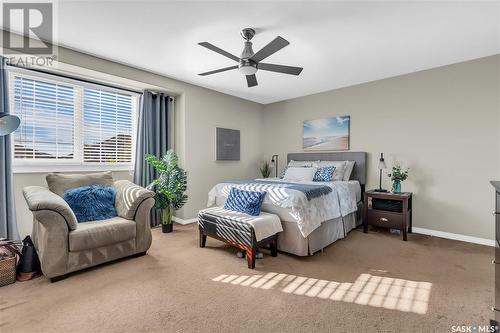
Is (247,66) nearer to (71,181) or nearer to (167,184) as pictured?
(167,184)

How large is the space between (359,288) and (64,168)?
3.95m

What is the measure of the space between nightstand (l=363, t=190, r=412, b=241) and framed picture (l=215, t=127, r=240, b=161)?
8.63 feet

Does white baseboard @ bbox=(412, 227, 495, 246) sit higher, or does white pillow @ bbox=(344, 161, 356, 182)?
white pillow @ bbox=(344, 161, 356, 182)

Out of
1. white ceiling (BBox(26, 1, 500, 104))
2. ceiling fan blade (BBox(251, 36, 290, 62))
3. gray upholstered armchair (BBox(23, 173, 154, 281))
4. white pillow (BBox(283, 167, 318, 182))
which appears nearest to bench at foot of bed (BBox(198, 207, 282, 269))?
gray upholstered armchair (BBox(23, 173, 154, 281))

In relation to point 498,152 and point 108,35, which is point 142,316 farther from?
point 498,152

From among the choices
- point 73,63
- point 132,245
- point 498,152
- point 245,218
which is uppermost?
point 73,63

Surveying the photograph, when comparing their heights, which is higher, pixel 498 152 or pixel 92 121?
pixel 92 121

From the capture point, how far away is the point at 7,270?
221cm

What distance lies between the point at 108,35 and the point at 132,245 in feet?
7.77

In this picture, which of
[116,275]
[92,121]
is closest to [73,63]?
[92,121]

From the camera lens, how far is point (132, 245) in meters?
2.78

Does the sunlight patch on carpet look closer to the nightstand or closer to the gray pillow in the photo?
the nightstand

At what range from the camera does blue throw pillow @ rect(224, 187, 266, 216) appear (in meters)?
2.89

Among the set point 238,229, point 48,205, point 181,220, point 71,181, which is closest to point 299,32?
point 238,229
